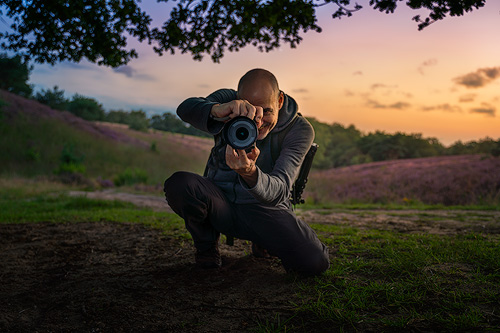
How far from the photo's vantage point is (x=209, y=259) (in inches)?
130

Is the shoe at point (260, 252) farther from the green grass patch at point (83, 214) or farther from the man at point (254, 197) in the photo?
the green grass patch at point (83, 214)

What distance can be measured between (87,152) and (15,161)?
394 centimetres

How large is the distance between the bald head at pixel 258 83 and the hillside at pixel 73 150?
15.6 meters

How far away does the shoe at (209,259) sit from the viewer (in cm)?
329

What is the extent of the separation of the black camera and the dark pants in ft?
2.78

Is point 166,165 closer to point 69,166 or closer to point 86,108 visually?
point 69,166

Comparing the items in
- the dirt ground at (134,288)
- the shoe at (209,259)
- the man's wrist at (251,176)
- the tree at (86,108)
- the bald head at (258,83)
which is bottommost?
the dirt ground at (134,288)

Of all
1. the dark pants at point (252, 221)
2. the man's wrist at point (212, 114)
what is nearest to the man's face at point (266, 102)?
the man's wrist at point (212, 114)

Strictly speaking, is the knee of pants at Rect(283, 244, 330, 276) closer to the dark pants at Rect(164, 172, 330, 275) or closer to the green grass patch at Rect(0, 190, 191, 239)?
the dark pants at Rect(164, 172, 330, 275)

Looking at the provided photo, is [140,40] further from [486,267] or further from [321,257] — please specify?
[486,267]

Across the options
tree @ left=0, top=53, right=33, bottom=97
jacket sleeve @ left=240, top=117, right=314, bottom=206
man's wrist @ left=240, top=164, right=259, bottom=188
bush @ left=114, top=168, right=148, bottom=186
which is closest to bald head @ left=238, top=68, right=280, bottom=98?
jacket sleeve @ left=240, top=117, right=314, bottom=206

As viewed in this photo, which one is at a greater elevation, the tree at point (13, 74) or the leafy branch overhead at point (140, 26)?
the tree at point (13, 74)

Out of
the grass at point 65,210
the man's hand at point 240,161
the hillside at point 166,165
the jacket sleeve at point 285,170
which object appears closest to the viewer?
the man's hand at point 240,161

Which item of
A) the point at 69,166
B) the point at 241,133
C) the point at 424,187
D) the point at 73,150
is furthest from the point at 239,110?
the point at 73,150
